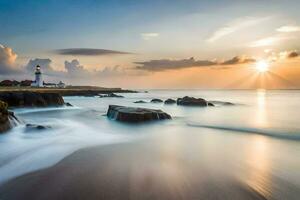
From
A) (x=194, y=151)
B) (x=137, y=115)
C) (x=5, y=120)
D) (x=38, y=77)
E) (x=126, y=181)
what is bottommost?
(x=194, y=151)

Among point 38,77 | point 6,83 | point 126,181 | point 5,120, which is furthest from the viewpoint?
point 6,83

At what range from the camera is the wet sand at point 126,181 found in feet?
18.6

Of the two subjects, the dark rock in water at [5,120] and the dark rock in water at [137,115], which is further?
the dark rock in water at [137,115]

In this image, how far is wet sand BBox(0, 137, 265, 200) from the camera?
5.66 metres

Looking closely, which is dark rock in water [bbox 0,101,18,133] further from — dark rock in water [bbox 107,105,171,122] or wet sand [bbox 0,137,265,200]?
dark rock in water [bbox 107,105,171,122]

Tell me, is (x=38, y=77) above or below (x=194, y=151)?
above

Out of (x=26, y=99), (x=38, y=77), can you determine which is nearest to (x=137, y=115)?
(x=26, y=99)

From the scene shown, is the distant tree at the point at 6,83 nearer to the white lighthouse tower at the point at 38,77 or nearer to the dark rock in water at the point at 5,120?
the white lighthouse tower at the point at 38,77

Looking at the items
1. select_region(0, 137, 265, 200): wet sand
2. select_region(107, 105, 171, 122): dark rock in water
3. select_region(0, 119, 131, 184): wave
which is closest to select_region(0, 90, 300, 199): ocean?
select_region(0, 119, 131, 184): wave

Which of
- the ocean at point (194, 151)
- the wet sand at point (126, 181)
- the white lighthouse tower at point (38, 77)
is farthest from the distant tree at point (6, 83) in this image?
the wet sand at point (126, 181)

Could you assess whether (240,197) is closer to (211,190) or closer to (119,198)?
(211,190)

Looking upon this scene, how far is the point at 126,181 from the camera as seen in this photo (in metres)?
6.50

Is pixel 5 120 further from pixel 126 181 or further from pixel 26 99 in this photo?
pixel 26 99

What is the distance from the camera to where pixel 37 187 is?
19.8 ft
